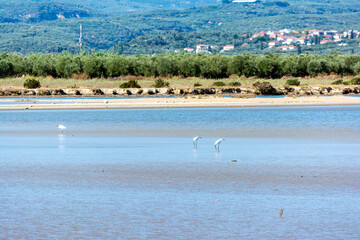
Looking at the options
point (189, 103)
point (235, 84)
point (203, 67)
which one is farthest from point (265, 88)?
point (203, 67)

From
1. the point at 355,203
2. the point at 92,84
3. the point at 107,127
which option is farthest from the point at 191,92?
the point at 355,203

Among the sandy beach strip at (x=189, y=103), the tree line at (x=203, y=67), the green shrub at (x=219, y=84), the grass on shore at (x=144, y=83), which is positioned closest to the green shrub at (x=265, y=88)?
the grass on shore at (x=144, y=83)

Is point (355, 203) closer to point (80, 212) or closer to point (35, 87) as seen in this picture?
point (80, 212)

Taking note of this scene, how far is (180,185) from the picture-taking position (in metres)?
14.3

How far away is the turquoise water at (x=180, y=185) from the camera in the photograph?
1050 cm

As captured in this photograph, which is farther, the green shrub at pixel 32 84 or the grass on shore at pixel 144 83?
the grass on shore at pixel 144 83

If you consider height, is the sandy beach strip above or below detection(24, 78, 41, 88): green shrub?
below

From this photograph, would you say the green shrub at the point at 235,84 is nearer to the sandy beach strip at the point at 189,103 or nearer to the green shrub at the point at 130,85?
the green shrub at the point at 130,85

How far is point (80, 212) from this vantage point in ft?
38.2

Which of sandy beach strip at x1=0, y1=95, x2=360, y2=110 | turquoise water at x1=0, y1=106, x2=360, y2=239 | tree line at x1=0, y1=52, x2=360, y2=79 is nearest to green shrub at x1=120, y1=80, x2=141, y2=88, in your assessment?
tree line at x1=0, y1=52, x2=360, y2=79

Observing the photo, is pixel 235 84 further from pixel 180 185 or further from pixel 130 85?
pixel 180 185

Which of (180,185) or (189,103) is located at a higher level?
(180,185)

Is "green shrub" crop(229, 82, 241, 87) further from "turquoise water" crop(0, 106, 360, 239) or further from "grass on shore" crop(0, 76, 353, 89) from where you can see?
"turquoise water" crop(0, 106, 360, 239)

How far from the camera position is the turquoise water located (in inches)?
413
